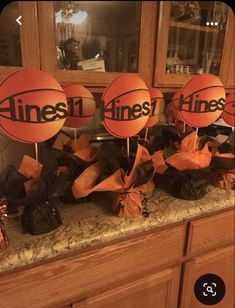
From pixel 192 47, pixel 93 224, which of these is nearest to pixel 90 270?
pixel 93 224

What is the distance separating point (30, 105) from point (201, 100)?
51 centimetres

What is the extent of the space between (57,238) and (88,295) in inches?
8.3

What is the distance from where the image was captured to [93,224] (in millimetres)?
731

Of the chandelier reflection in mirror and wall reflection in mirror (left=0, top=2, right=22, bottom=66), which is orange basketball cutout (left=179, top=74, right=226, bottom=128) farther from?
wall reflection in mirror (left=0, top=2, right=22, bottom=66)

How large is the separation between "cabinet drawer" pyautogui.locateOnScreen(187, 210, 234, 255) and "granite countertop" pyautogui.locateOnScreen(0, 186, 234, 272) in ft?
0.13

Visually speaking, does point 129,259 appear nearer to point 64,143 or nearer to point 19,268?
point 19,268

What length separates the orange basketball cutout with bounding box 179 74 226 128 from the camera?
78cm

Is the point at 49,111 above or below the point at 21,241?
above

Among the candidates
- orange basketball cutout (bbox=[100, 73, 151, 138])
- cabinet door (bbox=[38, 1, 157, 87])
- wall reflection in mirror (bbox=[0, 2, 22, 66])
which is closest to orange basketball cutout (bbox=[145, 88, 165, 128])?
cabinet door (bbox=[38, 1, 157, 87])

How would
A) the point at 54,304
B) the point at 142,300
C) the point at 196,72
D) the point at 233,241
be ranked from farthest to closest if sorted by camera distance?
the point at 196,72 → the point at 233,241 → the point at 142,300 → the point at 54,304

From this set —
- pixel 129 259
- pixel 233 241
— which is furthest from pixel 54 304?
pixel 233 241

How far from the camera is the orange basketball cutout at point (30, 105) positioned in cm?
55

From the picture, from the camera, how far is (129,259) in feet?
2.48

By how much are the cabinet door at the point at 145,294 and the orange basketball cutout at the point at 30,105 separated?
19.6 inches
